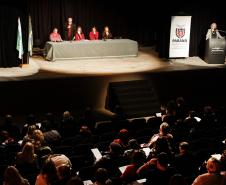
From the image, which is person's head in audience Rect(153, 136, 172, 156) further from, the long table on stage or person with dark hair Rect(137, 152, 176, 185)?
the long table on stage

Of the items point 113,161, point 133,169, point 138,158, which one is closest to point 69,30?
point 113,161

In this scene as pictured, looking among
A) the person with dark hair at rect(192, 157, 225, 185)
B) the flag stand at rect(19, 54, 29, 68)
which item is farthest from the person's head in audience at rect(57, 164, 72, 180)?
the flag stand at rect(19, 54, 29, 68)

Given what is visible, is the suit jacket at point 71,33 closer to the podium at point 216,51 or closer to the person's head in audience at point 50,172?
the podium at point 216,51

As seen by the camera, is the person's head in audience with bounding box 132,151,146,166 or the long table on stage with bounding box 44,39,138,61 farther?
the long table on stage with bounding box 44,39,138,61

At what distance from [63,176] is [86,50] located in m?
9.34

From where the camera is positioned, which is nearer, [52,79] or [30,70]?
[52,79]

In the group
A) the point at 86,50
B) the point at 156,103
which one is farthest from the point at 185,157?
the point at 86,50

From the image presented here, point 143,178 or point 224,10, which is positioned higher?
point 224,10

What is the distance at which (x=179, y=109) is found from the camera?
30.3ft

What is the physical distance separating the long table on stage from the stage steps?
307cm

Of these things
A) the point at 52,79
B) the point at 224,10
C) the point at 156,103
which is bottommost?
the point at 156,103

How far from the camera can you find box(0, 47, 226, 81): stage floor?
11.5 metres

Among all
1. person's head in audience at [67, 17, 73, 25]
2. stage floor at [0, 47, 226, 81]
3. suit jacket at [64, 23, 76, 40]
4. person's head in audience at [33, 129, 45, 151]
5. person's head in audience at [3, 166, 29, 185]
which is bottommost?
person's head in audience at [33, 129, 45, 151]

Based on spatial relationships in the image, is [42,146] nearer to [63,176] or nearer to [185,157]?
[63,176]
